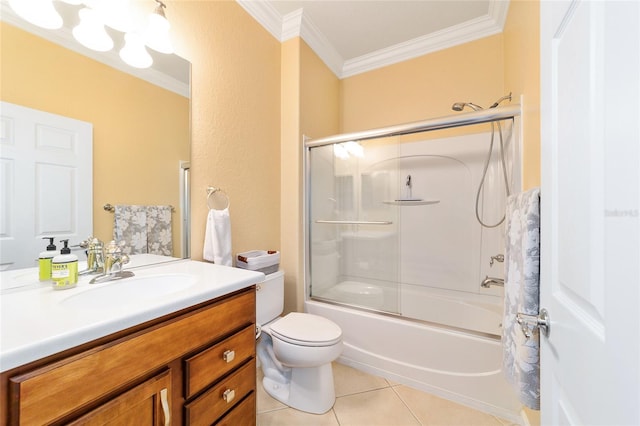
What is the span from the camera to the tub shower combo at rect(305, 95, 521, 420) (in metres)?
1.84

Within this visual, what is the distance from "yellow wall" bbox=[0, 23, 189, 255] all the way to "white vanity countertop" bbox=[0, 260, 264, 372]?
0.28m

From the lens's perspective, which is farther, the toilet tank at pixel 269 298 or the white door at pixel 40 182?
the toilet tank at pixel 269 298

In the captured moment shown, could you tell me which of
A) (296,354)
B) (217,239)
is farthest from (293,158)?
(296,354)

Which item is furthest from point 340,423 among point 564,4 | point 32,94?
point 32,94

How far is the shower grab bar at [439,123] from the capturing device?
144 centimetres

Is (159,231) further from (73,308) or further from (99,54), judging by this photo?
(99,54)

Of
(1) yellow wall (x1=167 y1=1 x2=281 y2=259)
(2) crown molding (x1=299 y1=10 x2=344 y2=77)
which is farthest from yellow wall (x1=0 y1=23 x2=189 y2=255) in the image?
(2) crown molding (x1=299 y1=10 x2=344 y2=77)

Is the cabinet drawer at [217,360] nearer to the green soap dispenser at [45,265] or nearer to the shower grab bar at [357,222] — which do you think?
the green soap dispenser at [45,265]

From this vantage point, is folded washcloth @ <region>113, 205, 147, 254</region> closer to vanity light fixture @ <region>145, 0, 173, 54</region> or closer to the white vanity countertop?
the white vanity countertop

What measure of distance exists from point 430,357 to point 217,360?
1325mm

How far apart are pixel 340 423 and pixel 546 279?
1285 millimetres

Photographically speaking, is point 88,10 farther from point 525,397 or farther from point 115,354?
point 525,397

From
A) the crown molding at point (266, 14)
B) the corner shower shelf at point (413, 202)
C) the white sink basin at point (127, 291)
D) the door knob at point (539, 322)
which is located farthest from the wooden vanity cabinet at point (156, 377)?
the crown molding at point (266, 14)

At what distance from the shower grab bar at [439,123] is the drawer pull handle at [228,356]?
5.26 feet
